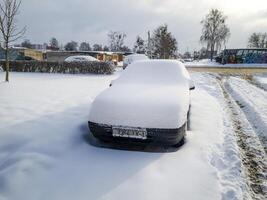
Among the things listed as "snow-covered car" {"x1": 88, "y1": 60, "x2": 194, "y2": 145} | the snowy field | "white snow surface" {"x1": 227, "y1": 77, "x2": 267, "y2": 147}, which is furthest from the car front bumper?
"white snow surface" {"x1": 227, "y1": 77, "x2": 267, "y2": 147}

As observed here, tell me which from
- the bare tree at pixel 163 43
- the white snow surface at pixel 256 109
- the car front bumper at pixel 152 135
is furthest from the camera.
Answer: the bare tree at pixel 163 43

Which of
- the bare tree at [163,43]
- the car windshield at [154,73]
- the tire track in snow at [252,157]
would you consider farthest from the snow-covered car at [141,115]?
the bare tree at [163,43]

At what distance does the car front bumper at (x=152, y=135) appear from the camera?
4.86 m

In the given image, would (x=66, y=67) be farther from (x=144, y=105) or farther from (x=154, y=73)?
(x=144, y=105)

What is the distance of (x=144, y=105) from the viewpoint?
5.07 m

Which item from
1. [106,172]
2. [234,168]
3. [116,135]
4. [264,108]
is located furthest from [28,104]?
[264,108]

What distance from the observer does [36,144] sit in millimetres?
5195

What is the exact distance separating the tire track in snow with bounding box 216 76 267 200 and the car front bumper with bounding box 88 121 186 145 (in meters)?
1.18

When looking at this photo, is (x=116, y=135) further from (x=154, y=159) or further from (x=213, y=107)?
(x=213, y=107)

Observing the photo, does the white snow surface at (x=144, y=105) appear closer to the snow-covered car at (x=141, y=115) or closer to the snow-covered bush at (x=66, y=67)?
the snow-covered car at (x=141, y=115)

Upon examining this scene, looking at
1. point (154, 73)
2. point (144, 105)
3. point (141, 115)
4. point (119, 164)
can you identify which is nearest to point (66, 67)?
point (154, 73)

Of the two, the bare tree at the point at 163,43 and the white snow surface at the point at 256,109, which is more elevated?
the bare tree at the point at 163,43

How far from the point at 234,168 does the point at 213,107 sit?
14.6 feet

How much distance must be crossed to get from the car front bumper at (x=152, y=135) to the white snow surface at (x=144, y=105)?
79 mm
